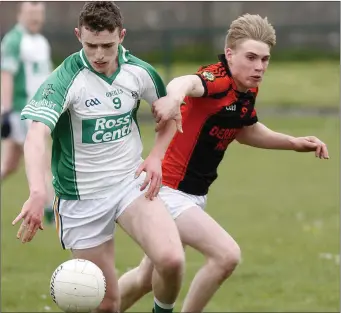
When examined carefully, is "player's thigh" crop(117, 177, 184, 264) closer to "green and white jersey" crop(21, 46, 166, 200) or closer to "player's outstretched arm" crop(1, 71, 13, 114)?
"green and white jersey" crop(21, 46, 166, 200)

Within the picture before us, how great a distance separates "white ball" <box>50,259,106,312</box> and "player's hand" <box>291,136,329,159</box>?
6.37 ft

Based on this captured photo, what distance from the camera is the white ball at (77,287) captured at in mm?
5453

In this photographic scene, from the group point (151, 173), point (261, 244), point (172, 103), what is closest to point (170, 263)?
point (151, 173)

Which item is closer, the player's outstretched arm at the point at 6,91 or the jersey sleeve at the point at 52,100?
the jersey sleeve at the point at 52,100

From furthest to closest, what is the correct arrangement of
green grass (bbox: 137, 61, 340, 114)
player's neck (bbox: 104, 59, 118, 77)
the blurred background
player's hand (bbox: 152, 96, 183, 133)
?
green grass (bbox: 137, 61, 340, 114) → the blurred background → player's neck (bbox: 104, 59, 118, 77) → player's hand (bbox: 152, 96, 183, 133)

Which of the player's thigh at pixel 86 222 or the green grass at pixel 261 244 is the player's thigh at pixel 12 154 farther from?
the player's thigh at pixel 86 222

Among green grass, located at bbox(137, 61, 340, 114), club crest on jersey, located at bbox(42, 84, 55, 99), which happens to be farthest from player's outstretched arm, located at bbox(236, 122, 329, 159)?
A: green grass, located at bbox(137, 61, 340, 114)

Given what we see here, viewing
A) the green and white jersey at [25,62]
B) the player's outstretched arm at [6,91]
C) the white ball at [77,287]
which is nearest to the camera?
the white ball at [77,287]

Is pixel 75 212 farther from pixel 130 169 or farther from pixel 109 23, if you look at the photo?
pixel 109 23

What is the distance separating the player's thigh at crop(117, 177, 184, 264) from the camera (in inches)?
226

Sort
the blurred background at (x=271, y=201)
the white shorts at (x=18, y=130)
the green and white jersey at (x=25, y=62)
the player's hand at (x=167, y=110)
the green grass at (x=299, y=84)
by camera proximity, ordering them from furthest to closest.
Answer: the green grass at (x=299, y=84)
the green and white jersey at (x=25, y=62)
the white shorts at (x=18, y=130)
the blurred background at (x=271, y=201)
the player's hand at (x=167, y=110)

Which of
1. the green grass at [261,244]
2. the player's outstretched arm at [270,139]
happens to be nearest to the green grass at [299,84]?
the green grass at [261,244]

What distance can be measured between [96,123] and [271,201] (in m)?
7.75

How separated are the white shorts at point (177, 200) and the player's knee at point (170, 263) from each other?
0.65 m
